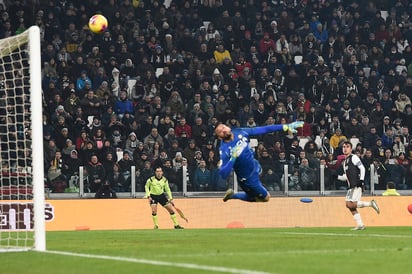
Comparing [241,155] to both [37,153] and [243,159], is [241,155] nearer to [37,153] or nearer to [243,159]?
[243,159]

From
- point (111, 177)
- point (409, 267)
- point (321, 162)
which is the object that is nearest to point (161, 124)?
point (111, 177)

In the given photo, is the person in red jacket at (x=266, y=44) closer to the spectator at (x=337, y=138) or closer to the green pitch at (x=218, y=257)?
the spectator at (x=337, y=138)

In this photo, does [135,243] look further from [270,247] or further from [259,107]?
[259,107]

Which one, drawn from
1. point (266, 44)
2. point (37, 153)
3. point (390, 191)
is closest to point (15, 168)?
point (37, 153)

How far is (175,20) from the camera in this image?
34406mm

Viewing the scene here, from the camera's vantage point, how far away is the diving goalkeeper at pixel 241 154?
56.6 feet

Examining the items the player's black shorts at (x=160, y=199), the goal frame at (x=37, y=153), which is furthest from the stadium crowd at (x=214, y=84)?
the goal frame at (x=37, y=153)

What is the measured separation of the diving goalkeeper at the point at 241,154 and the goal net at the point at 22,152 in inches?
126

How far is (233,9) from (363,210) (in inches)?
371

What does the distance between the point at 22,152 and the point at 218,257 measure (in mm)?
8925

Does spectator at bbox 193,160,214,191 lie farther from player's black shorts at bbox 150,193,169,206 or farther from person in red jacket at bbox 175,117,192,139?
person in red jacket at bbox 175,117,192,139

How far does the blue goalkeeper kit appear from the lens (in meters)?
17.3

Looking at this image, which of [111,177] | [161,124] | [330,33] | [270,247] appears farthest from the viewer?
[330,33]

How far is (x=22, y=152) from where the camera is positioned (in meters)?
20.8
